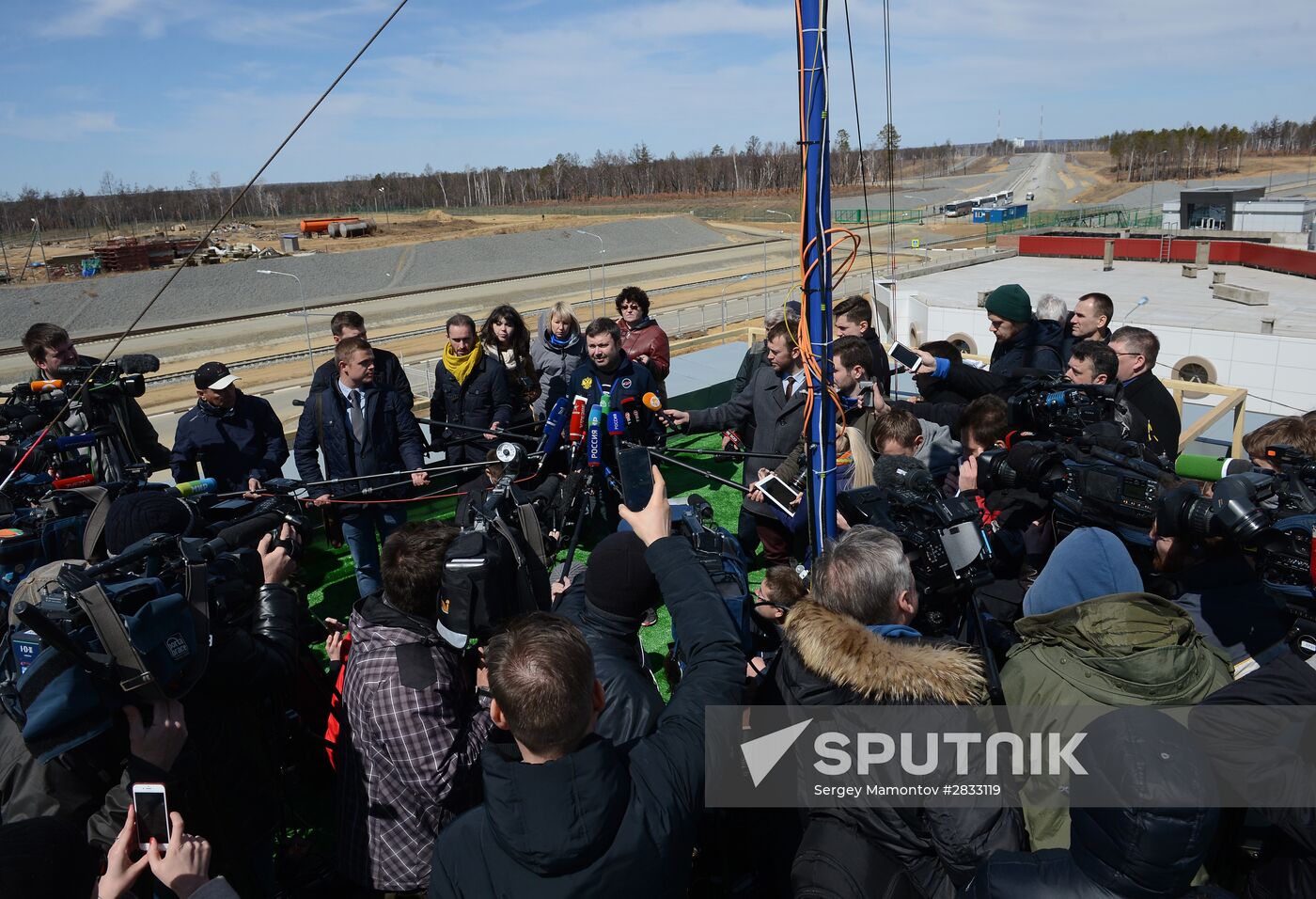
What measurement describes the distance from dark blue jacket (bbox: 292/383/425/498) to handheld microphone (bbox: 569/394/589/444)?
937 millimetres

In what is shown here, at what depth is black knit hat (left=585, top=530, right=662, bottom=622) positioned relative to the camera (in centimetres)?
243

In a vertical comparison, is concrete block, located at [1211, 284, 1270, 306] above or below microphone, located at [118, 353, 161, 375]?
below

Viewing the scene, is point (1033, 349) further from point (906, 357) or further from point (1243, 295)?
point (1243, 295)

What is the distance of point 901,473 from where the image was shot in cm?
314

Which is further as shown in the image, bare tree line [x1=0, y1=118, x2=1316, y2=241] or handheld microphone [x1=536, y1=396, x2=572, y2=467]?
bare tree line [x1=0, y1=118, x2=1316, y2=241]

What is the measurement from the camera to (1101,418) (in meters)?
3.60

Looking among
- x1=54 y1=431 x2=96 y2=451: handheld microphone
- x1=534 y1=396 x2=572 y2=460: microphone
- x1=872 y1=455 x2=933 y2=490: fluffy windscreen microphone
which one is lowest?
x1=534 y1=396 x2=572 y2=460: microphone

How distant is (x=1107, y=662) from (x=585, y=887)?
4.67 ft

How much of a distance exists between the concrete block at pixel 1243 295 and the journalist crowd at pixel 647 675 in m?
15.9

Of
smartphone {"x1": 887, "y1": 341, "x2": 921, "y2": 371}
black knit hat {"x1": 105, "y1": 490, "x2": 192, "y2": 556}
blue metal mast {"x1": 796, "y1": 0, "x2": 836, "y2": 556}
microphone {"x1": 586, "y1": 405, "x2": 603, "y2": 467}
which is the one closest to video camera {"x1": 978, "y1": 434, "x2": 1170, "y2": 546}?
blue metal mast {"x1": 796, "y1": 0, "x2": 836, "y2": 556}

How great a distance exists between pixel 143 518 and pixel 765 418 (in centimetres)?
318

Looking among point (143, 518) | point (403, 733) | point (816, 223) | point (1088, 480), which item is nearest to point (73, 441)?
point (143, 518)

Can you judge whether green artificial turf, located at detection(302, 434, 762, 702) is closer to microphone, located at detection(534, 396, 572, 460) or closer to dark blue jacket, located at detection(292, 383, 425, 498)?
microphone, located at detection(534, 396, 572, 460)

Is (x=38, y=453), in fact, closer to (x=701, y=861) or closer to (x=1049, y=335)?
(x=701, y=861)
